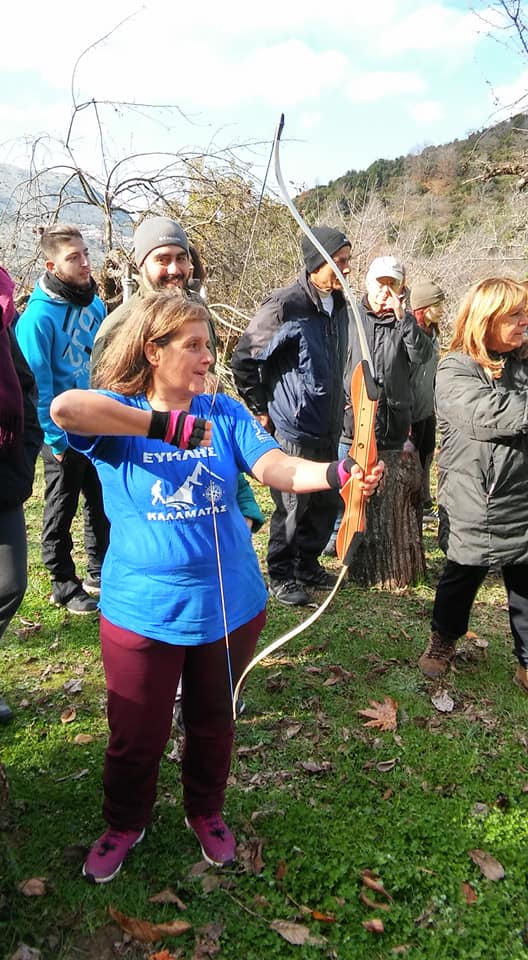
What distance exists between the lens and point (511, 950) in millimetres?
1920

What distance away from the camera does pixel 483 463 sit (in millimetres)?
2908

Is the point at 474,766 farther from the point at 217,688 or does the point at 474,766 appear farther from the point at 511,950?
the point at 217,688

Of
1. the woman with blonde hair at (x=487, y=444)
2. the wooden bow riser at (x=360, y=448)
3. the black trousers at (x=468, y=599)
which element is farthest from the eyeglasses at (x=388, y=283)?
the wooden bow riser at (x=360, y=448)

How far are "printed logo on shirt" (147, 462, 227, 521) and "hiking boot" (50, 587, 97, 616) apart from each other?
92.1 inches

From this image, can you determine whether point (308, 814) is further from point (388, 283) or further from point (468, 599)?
point (388, 283)

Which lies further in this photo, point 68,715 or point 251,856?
point 68,715

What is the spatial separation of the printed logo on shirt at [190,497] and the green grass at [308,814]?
1209 mm

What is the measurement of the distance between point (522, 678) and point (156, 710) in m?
2.12

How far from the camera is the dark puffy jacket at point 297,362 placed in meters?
3.84

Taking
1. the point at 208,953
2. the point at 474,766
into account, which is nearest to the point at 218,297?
the point at 474,766

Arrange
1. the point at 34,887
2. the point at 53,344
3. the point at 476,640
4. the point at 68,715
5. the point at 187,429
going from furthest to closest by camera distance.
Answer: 1. the point at 476,640
2. the point at 53,344
3. the point at 68,715
4. the point at 34,887
5. the point at 187,429

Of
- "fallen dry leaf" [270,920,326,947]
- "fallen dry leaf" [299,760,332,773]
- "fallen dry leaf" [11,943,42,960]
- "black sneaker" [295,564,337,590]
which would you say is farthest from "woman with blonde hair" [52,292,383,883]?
"black sneaker" [295,564,337,590]

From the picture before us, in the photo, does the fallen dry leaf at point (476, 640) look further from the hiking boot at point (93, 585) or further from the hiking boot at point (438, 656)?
the hiking boot at point (93, 585)

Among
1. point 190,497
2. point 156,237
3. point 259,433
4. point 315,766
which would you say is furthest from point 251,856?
point 156,237
